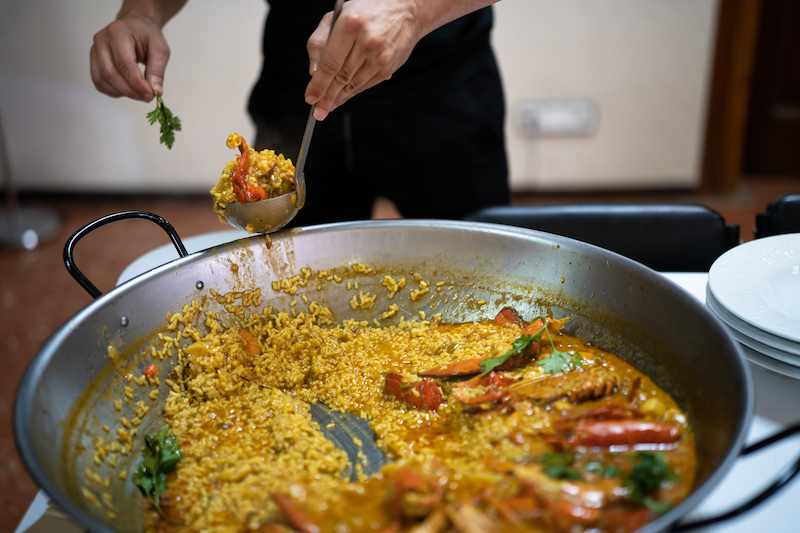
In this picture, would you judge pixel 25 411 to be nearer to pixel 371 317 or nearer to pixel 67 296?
pixel 371 317

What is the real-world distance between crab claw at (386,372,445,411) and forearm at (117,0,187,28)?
1.07 meters

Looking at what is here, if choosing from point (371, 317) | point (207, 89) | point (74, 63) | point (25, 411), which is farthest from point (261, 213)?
point (74, 63)

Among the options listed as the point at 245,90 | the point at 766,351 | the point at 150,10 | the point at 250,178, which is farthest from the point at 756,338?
the point at 245,90

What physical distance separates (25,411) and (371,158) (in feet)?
4.04

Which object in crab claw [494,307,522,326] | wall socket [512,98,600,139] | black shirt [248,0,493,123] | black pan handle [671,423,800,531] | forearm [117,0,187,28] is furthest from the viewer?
wall socket [512,98,600,139]

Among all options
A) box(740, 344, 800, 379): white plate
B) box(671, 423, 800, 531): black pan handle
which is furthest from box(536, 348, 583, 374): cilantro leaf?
box(671, 423, 800, 531): black pan handle

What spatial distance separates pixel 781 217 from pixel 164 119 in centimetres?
155

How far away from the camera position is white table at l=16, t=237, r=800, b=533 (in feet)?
2.45

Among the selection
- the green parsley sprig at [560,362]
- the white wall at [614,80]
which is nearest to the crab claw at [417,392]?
the green parsley sprig at [560,362]

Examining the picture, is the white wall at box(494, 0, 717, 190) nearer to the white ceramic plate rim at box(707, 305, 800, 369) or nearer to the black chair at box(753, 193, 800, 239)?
the black chair at box(753, 193, 800, 239)

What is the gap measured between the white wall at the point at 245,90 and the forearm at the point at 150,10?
1.96 m

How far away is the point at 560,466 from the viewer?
845mm

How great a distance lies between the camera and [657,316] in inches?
41.5

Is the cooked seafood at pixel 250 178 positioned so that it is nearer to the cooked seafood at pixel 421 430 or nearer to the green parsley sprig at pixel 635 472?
the cooked seafood at pixel 421 430
